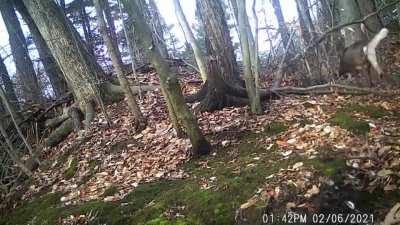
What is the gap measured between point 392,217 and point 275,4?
19.3 meters

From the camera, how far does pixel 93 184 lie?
22.0 feet

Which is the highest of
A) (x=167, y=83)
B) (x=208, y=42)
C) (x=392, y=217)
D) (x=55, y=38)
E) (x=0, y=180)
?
(x=55, y=38)

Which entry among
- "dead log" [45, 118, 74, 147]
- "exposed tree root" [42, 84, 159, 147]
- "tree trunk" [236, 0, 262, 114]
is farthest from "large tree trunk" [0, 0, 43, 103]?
"tree trunk" [236, 0, 262, 114]

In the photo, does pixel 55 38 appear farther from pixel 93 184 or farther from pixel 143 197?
pixel 143 197

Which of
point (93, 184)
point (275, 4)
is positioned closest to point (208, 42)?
point (93, 184)

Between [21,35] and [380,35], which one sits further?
[21,35]

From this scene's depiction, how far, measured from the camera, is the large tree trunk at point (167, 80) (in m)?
6.00

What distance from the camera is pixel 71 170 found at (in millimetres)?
7613

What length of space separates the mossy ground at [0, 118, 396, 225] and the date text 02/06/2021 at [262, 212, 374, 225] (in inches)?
9.9

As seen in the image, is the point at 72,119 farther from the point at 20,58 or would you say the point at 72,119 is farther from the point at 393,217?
the point at 393,217

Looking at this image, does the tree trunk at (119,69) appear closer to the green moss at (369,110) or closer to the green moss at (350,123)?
the green moss at (350,123)

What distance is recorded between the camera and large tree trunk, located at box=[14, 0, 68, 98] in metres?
11.2

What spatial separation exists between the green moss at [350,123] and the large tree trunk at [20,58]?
8.71m

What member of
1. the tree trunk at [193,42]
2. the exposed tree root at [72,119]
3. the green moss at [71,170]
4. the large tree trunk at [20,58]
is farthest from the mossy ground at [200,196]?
the large tree trunk at [20,58]
